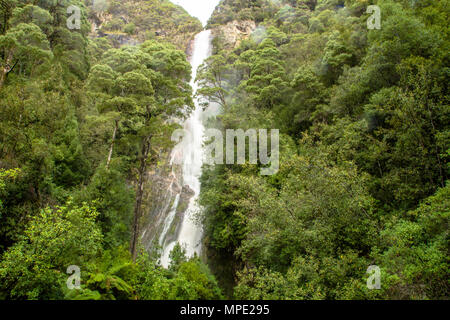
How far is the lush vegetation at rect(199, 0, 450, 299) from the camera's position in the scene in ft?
24.9

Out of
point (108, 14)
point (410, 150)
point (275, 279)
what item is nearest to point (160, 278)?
point (275, 279)

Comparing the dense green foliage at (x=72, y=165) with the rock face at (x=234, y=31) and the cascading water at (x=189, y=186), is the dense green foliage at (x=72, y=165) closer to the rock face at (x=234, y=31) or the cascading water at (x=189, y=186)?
the cascading water at (x=189, y=186)

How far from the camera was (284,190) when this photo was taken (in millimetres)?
11336

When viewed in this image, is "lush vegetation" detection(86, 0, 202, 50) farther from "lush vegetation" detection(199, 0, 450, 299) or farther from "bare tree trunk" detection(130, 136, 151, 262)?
"lush vegetation" detection(199, 0, 450, 299)

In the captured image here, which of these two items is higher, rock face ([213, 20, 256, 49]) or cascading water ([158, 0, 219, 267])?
rock face ([213, 20, 256, 49])

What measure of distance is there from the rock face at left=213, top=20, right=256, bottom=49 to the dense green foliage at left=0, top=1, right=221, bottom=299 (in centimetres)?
1740

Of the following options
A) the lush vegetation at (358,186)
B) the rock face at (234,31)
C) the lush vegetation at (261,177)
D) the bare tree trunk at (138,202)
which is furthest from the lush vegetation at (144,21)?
the lush vegetation at (358,186)

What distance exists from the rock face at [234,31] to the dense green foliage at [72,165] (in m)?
17.4

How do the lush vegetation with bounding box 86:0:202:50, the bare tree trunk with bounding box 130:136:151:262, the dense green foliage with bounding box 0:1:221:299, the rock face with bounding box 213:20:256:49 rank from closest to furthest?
the dense green foliage with bounding box 0:1:221:299 → the bare tree trunk with bounding box 130:136:151:262 → the rock face with bounding box 213:20:256:49 → the lush vegetation with bounding box 86:0:202:50

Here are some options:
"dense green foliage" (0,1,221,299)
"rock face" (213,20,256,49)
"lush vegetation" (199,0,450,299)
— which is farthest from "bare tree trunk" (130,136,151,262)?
"rock face" (213,20,256,49)

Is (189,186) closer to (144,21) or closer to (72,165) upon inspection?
(72,165)
